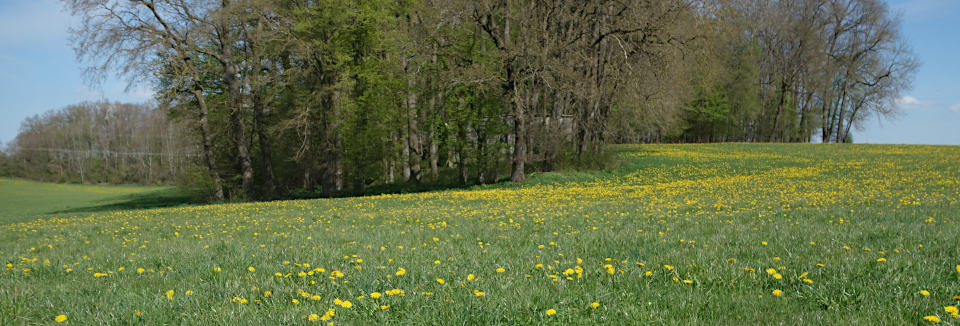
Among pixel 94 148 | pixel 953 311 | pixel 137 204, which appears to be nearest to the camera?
pixel 953 311

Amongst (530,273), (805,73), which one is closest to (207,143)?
(530,273)

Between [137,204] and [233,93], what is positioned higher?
[233,93]

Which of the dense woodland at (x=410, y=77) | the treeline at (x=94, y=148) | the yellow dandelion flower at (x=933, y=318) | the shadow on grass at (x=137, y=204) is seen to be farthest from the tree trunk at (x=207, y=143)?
the treeline at (x=94, y=148)

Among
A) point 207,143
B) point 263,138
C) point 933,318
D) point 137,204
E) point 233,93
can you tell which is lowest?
point 137,204

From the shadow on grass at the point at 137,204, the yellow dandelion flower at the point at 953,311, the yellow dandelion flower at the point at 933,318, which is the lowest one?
the shadow on grass at the point at 137,204

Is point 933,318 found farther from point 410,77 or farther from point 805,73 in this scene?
point 805,73

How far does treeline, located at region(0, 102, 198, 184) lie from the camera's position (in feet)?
254

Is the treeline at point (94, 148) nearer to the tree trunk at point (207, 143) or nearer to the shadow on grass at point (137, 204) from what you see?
the shadow on grass at point (137, 204)

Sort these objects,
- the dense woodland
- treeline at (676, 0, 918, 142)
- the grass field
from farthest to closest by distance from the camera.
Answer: treeline at (676, 0, 918, 142) → the dense woodland → the grass field

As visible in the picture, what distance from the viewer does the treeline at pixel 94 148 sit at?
77500 millimetres

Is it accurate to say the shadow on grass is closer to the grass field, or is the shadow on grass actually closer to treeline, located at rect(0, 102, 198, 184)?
the grass field

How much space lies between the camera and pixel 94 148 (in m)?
81.0

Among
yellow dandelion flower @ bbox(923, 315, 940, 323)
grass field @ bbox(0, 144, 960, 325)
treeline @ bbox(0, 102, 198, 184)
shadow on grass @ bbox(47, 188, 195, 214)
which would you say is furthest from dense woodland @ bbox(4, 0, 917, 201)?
treeline @ bbox(0, 102, 198, 184)

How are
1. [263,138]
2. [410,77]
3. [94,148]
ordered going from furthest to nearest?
[94,148] → [263,138] → [410,77]
